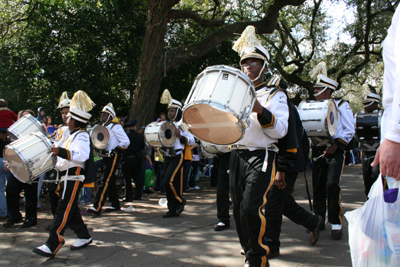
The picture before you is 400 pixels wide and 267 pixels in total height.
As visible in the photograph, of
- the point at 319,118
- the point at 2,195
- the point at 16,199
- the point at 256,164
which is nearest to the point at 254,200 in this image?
the point at 256,164

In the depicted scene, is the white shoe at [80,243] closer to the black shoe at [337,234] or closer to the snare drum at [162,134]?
the snare drum at [162,134]

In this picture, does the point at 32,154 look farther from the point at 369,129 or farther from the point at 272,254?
the point at 369,129

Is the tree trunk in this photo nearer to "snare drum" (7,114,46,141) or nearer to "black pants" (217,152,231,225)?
"snare drum" (7,114,46,141)

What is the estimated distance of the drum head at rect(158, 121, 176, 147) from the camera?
24.2 feet

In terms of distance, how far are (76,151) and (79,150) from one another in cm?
4

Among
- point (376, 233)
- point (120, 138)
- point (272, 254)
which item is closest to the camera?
point (376, 233)

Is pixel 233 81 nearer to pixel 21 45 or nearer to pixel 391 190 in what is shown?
pixel 391 190

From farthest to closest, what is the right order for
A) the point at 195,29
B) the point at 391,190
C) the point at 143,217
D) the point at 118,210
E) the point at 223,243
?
1. the point at 195,29
2. the point at 118,210
3. the point at 143,217
4. the point at 223,243
5. the point at 391,190

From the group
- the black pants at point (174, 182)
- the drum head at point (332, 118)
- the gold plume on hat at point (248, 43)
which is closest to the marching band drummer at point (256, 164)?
the gold plume on hat at point (248, 43)

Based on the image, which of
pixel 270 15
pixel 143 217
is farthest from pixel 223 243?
pixel 270 15

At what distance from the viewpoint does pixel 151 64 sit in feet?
39.4

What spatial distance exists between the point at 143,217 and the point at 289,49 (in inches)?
864

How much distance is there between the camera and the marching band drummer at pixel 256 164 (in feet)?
11.4

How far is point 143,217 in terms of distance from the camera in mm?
7008
